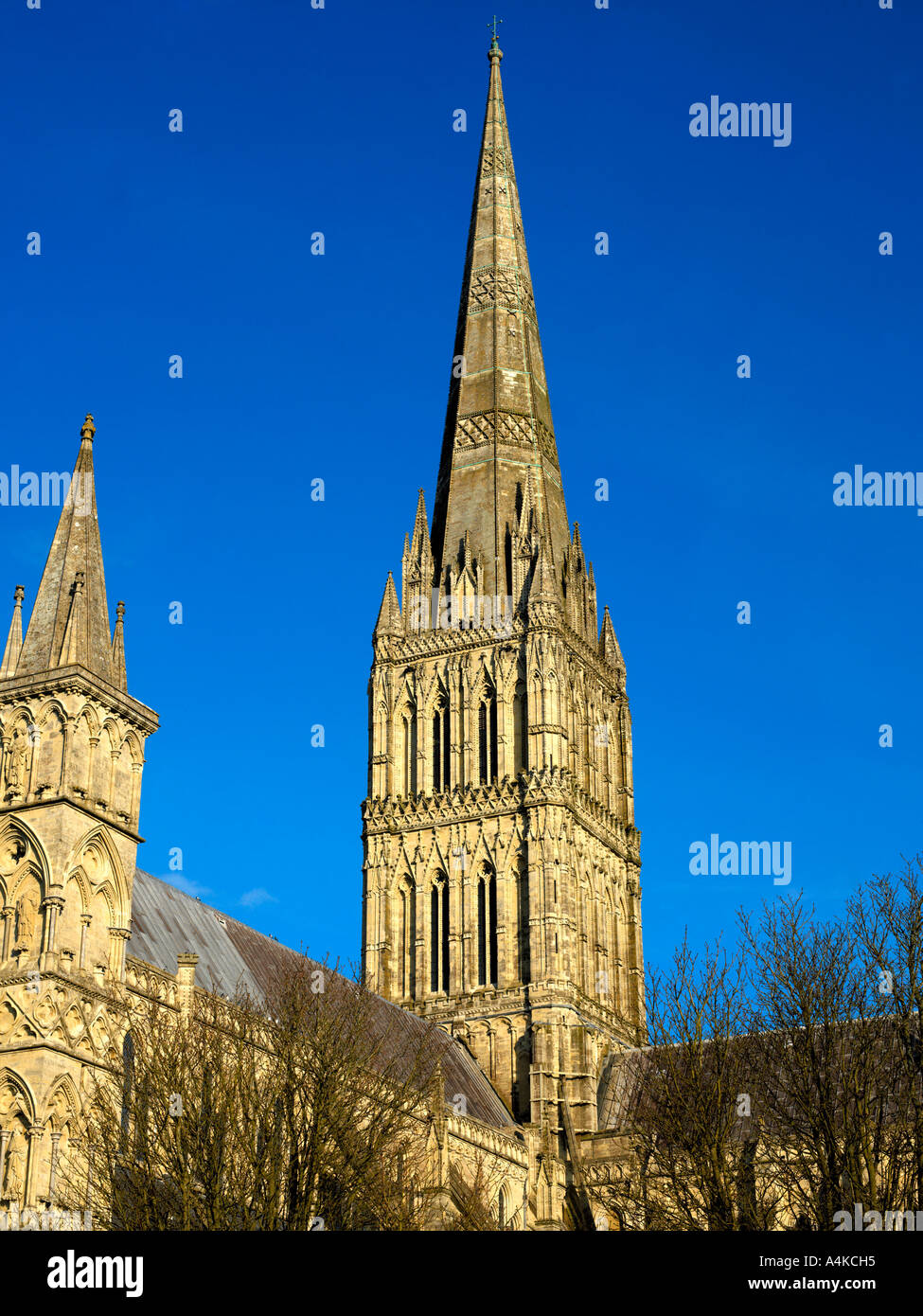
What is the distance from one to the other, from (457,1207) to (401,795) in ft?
67.8

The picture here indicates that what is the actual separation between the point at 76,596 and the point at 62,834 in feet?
15.8

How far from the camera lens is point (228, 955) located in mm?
47219

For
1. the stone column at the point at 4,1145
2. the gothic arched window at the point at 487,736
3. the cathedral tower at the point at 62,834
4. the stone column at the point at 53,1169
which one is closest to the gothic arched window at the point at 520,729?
the gothic arched window at the point at 487,736

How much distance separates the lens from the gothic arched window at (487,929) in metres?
59.0

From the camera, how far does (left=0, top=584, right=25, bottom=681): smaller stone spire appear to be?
3253cm

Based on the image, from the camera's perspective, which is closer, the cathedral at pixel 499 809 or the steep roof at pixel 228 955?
the steep roof at pixel 228 955

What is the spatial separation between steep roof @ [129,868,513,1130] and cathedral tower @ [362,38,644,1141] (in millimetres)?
1606

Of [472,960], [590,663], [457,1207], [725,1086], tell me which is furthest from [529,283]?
[725,1086]

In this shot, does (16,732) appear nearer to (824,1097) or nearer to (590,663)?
(824,1097)

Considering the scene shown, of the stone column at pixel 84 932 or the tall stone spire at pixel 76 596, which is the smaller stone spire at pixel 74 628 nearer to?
the tall stone spire at pixel 76 596

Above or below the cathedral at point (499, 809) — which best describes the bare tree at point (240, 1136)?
below

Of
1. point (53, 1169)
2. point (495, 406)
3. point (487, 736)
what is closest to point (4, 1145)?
point (53, 1169)

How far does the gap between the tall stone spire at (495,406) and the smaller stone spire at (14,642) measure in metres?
32.3

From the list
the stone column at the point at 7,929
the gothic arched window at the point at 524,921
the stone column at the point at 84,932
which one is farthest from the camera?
the gothic arched window at the point at 524,921
